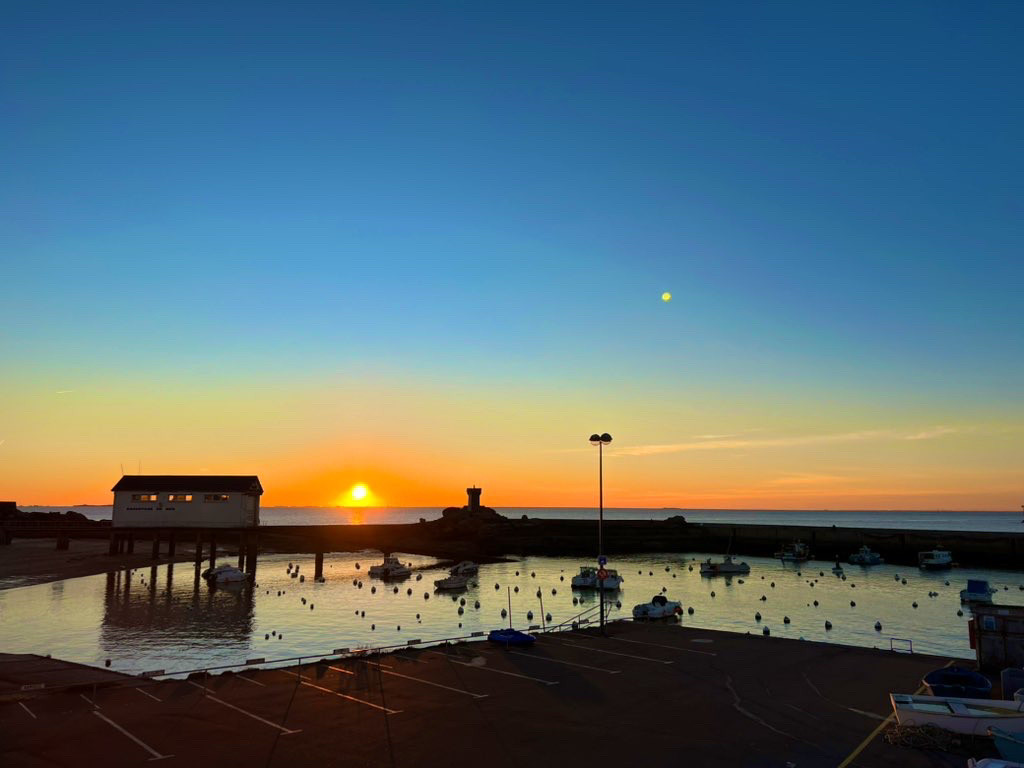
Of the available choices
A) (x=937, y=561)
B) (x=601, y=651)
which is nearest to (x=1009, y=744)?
(x=601, y=651)

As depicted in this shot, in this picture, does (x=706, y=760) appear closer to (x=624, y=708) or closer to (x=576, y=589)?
(x=624, y=708)

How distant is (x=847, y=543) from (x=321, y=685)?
16297 cm

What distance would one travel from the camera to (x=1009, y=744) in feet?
71.0

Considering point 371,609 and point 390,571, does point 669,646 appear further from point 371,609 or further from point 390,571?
point 390,571

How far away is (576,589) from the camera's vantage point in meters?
105

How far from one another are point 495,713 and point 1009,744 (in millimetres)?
17552

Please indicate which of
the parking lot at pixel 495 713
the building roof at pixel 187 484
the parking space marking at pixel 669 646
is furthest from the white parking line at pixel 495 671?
the building roof at pixel 187 484

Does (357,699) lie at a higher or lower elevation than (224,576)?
higher

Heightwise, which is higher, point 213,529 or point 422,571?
point 213,529

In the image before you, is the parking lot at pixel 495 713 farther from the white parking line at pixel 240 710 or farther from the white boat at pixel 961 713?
the white boat at pixel 961 713

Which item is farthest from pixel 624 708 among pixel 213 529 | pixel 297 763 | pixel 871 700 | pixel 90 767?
pixel 213 529

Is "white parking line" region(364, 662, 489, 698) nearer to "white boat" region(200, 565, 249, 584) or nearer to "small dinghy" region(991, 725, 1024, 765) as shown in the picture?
"small dinghy" region(991, 725, 1024, 765)

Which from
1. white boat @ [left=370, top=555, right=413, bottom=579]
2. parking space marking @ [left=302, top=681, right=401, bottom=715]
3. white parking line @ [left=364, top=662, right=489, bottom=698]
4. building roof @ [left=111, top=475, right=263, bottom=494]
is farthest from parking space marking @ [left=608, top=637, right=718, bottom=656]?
building roof @ [left=111, top=475, right=263, bottom=494]

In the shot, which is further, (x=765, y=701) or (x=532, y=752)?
(x=765, y=701)
